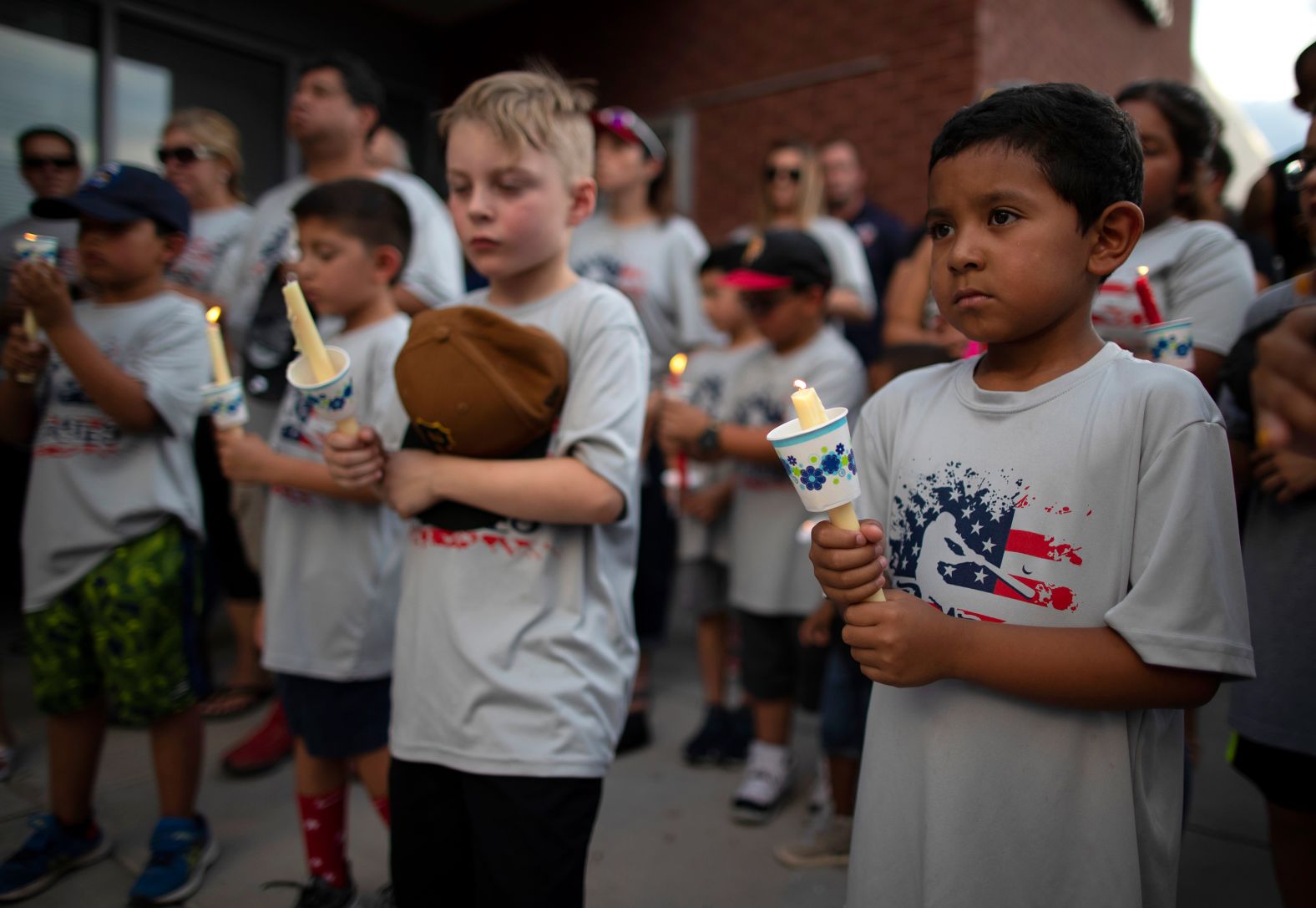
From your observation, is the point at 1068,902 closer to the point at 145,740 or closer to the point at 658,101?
the point at 145,740

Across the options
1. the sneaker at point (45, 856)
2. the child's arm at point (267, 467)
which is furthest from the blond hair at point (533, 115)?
the sneaker at point (45, 856)

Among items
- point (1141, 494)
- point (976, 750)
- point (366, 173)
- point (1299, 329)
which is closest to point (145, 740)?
point (366, 173)

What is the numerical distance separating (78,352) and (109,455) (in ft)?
1.08

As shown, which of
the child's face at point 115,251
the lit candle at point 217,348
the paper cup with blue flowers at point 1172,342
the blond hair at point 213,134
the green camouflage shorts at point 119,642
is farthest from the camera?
the blond hair at point 213,134

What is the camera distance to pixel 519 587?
5.70 feet

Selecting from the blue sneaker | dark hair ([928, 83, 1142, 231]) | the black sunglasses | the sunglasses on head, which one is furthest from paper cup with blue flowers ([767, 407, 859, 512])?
the black sunglasses

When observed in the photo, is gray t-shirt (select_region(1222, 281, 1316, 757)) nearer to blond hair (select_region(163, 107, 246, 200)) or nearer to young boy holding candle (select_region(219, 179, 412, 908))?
young boy holding candle (select_region(219, 179, 412, 908))

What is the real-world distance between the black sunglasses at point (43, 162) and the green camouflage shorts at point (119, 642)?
2138 mm

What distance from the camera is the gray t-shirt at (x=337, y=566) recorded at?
88.0 inches

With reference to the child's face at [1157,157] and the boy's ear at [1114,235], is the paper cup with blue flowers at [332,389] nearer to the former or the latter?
the boy's ear at [1114,235]

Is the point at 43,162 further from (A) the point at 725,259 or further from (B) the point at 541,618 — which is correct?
(B) the point at 541,618

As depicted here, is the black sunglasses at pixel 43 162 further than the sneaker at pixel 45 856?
Yes

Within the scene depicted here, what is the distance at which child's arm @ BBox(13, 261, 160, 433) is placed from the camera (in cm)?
225

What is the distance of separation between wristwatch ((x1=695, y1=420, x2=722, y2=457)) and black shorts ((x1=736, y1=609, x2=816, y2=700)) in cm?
58
